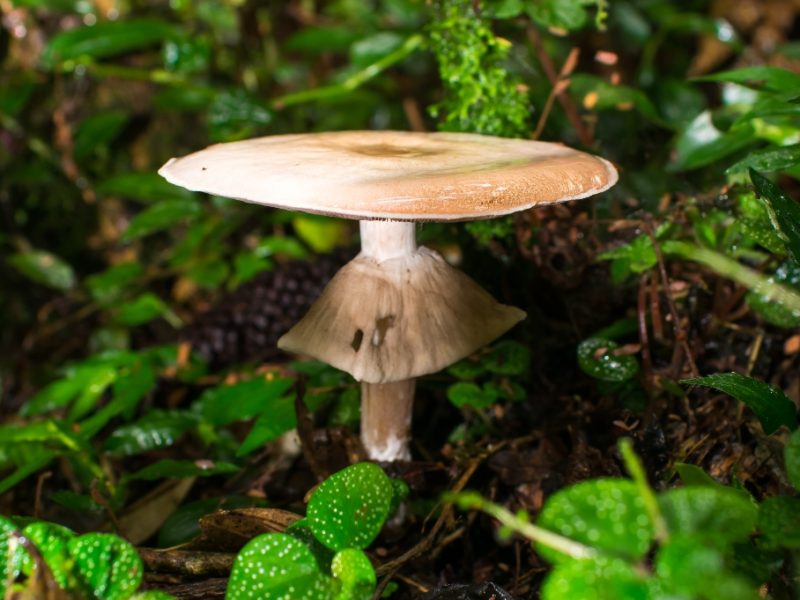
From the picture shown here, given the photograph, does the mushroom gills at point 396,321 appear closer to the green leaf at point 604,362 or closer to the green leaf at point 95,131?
the green leaf at point 604,362

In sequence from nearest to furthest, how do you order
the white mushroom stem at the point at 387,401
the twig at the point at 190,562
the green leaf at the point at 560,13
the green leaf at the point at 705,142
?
1. the twig at the point at 190,562
2. the white mushroom stem at the point at 387,401
3. the green leaf at the point at 560,13
4. the green leaf at the point at 705,142

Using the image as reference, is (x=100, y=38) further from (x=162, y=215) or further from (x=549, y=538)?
→ (x=549, y=538)

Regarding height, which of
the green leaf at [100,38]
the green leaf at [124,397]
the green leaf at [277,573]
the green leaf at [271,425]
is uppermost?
the green leaf at [100,38]

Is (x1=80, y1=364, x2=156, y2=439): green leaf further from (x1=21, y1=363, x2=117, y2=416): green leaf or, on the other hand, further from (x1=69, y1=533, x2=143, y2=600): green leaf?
(x1=69, y1=533, x2=143, y2=600): green leaf

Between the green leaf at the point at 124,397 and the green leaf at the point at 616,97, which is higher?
the green leaf at the point at 616,97

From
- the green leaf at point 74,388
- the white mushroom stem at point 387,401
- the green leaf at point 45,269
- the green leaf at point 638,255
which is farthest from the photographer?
the green leaf at point 45,269

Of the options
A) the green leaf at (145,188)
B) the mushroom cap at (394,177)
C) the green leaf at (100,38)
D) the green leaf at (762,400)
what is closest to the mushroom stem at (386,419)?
the mushroom cap at (394,177)
